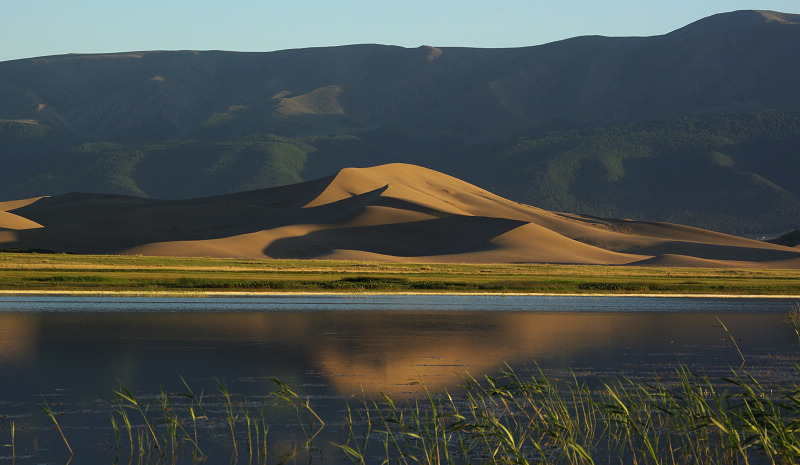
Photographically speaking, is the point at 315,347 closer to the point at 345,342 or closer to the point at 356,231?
the point at 345,342

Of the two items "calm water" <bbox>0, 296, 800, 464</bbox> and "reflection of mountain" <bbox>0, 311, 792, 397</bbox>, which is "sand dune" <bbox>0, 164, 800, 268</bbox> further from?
"reflection of mountain" <bbox>0, 311, 792, 397</bbox>

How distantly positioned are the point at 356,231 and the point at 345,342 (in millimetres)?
116548

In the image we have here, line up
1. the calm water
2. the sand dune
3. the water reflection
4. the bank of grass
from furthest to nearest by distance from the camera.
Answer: the sand dune < the bank of grass < the water reflection < the calm water

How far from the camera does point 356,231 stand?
151m

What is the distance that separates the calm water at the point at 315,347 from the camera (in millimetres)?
23547

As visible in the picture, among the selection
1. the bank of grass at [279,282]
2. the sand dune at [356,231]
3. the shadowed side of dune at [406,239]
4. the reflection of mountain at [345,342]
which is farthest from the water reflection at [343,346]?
the shadowed side of dune at [406,239]

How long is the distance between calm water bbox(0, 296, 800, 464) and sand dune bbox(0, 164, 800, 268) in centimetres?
7311

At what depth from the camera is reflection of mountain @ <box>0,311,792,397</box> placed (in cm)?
2698

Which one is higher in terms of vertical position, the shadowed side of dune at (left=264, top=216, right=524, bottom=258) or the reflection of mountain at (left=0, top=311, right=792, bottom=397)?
the reflection of mountain at (left=0, top=311, right=792, bottom=397)

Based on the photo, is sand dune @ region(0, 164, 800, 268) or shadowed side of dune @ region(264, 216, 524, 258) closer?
sand dune @ region(0, 164, 800, 268)

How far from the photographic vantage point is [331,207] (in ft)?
563

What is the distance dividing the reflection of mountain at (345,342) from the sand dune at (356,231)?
256 feet

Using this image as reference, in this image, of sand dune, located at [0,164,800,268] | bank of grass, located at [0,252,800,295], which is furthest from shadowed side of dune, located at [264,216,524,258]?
bank of grass, located at [0,252,800,295]

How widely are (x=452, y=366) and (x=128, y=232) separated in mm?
124839
